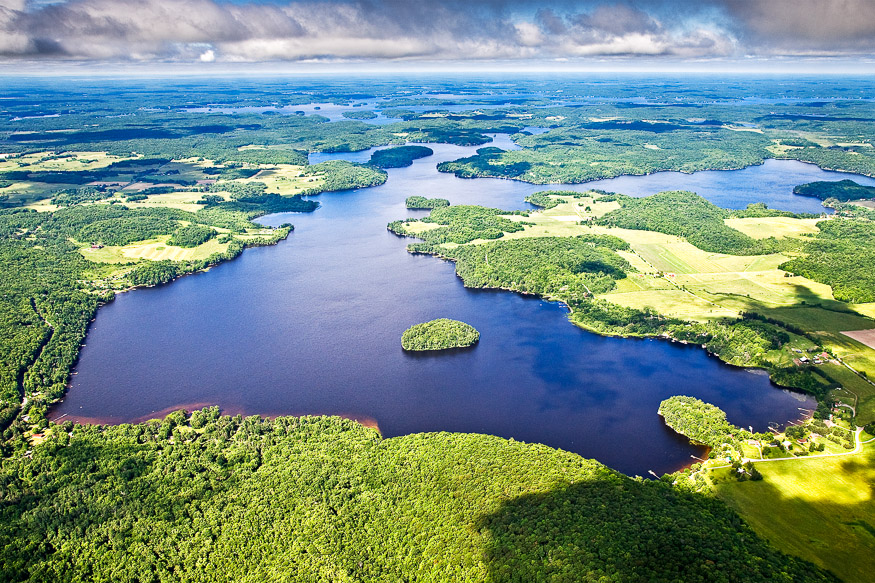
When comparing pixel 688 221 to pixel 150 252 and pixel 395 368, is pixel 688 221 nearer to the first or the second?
pixel 395 368

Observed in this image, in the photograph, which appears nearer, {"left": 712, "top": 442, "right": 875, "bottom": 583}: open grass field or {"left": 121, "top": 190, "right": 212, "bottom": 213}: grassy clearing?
{"left": 712, "top": 442, "right": 875, "bottom": 583}: open grass field

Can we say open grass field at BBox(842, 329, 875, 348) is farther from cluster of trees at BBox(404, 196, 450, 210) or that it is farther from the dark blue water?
cluster of trees at BBox(404, 196, 450, 210)

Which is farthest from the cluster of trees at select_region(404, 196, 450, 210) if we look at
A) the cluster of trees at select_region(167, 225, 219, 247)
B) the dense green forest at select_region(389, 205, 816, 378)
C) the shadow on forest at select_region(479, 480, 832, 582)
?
the shadow on forest at select_region(479, 480, 832, 582)

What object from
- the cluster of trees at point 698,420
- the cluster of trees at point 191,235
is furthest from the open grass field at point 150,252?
the cluster of trees at point 698,420

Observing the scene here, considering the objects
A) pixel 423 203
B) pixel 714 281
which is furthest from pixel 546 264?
pixel 423 203

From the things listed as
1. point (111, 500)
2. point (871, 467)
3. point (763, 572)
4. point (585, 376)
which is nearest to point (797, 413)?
point (871, 467)

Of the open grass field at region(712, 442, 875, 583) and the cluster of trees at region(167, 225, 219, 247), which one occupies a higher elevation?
the open grass field at region(712, 442, 875, 583)
